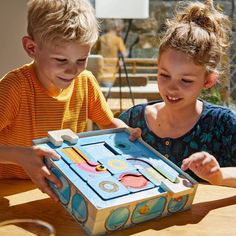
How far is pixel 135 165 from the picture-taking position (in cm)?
90

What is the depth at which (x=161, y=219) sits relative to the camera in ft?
2.89

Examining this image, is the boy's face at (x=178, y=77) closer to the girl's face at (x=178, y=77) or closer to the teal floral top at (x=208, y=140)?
the girl's face at (x=178, y=77)

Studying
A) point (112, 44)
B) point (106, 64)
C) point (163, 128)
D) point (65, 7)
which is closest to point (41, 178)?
point (65, 7)

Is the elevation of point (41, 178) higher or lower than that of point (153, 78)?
higher

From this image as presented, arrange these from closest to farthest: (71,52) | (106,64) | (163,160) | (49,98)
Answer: (163,160) < (71,52) < (49,98) < (106,64)

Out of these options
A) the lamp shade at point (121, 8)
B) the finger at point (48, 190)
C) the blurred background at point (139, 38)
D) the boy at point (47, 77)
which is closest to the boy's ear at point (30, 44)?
the boy at point (47, 77)

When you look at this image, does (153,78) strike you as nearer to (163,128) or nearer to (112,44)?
(112,44)

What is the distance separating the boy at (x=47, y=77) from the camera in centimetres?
107

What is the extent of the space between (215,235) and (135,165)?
206 millimetres

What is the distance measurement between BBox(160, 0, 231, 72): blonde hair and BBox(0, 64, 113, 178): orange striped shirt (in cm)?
26

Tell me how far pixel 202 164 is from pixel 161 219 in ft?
0.48

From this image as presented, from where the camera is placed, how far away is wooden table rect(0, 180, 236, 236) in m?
→ 0.84

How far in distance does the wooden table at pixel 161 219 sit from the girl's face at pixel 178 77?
0.29 meters

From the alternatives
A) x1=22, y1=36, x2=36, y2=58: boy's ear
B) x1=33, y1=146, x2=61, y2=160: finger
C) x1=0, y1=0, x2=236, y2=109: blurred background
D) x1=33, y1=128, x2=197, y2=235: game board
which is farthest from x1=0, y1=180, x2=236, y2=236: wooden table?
x1=0, y1=0, x2=236, y2=109: blurred background
